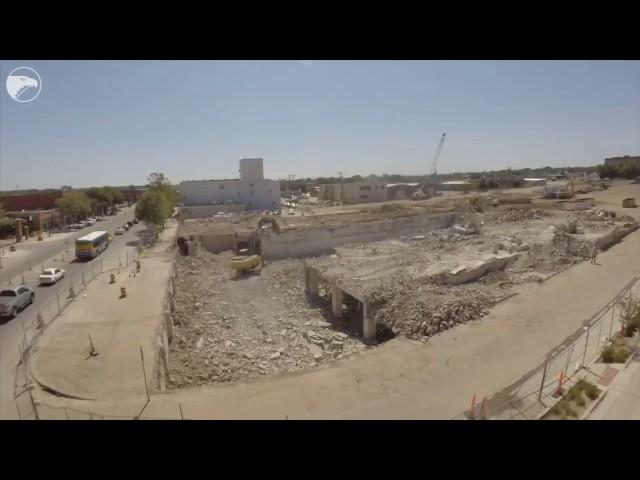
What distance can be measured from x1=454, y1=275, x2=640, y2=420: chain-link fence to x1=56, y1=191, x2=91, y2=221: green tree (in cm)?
3533

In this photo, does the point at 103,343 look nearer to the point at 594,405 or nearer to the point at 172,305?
the point at 172,305

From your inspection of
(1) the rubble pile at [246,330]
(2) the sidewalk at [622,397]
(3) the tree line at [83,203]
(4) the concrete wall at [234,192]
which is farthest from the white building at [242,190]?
(2) the sidewalk at [622,397]

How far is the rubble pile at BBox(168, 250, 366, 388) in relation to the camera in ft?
32.7

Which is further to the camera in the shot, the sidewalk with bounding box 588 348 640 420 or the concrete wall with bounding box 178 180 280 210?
the concrete wall with bounding box 178 180 280 210

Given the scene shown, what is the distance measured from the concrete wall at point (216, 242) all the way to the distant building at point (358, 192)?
83.9 ft

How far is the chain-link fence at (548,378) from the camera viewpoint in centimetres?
548

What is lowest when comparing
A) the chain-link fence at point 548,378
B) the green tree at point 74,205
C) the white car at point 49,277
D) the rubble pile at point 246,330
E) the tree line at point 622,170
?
the rubble pile at point 246,330

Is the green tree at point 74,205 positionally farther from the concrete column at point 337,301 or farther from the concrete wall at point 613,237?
the concrete wall at point 613,237

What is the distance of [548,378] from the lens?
6496 mm

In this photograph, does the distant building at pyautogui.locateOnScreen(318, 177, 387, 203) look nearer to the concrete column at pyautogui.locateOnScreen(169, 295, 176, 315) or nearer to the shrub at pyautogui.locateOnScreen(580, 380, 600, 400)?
the concrete column at pyautogui.locateOnScreen(169, 295, 176, 315)

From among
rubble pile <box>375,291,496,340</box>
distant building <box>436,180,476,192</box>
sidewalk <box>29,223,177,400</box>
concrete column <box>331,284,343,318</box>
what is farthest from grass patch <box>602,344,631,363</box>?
distant building <box>436,180,476,192</box>

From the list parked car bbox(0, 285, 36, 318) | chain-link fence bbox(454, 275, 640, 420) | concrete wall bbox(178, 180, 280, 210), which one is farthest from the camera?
concrete wall bbox(178, 180, 280, 210)

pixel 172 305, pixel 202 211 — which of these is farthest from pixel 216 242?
pixel 202 211

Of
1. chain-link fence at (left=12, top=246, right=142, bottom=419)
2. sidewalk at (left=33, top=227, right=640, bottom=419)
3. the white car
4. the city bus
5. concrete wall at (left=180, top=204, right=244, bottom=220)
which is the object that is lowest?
sidewalk at (left=33, top=227, right=640, bottom=419)
